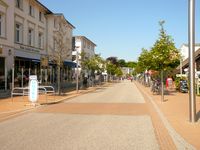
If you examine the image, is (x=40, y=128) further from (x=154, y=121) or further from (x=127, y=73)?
(x=127, y=73)

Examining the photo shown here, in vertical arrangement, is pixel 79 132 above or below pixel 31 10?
below

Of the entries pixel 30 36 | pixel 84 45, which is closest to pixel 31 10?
pixel 30 36

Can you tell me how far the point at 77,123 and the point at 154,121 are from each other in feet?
9.52

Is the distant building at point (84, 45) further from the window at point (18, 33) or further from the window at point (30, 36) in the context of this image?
the window at point (18, 33)

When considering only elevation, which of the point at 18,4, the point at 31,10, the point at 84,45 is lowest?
the point at 18,4

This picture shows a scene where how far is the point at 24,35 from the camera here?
3862 cm

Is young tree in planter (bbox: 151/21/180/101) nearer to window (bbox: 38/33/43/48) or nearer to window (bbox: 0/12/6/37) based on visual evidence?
window (bbox: 0/12/6/37)

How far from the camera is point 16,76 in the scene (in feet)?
115

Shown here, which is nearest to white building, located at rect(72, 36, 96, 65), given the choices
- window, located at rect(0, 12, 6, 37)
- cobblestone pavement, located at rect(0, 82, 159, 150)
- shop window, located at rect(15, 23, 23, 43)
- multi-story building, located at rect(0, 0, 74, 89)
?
multi-story building, located at rect(0, 0, 74, 89)

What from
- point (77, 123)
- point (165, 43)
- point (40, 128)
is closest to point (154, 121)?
point (77, 123)

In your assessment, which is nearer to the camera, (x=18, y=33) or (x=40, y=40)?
(x=18, y=33)

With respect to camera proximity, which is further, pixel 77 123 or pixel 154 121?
pixel 154 121

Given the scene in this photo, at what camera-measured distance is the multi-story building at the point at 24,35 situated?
32.9 metres

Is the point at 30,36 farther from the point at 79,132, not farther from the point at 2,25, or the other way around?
the point at 79,132
